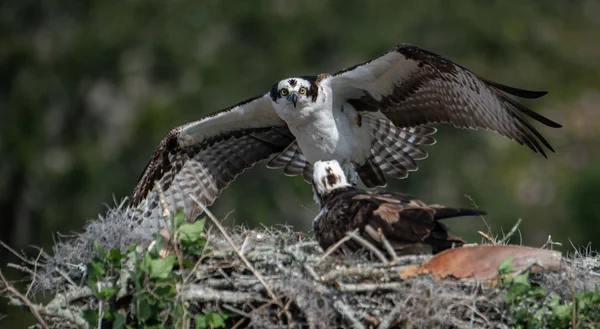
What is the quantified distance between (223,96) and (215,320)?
57.0ft

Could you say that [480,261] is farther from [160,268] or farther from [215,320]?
[160,268]

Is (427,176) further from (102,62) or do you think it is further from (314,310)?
(314,310)

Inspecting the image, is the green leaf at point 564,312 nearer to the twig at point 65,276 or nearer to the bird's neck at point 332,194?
the bird's neck at point 332,194

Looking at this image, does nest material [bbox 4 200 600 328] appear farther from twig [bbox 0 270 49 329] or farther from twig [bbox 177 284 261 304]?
twig [bbox 0 270 49 329]

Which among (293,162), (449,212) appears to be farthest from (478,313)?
(293,162)

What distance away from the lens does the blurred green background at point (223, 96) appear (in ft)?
69.6

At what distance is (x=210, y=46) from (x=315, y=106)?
59.2ft

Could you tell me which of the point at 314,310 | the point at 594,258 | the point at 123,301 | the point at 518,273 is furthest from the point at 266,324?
the point at 594,258

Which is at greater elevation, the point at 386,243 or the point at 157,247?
the point at 157,247

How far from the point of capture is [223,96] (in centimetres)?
2247

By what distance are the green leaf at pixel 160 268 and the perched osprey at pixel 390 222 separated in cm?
112

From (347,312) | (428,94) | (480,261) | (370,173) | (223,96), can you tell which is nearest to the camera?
(347,312)

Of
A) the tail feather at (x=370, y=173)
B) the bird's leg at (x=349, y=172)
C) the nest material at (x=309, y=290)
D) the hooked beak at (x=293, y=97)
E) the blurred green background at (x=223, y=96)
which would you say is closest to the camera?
A: the nest material at (x=309, y=290)

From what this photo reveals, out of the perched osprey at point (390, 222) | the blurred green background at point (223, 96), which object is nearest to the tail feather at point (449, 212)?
the perched osprey at point (390, 222)
